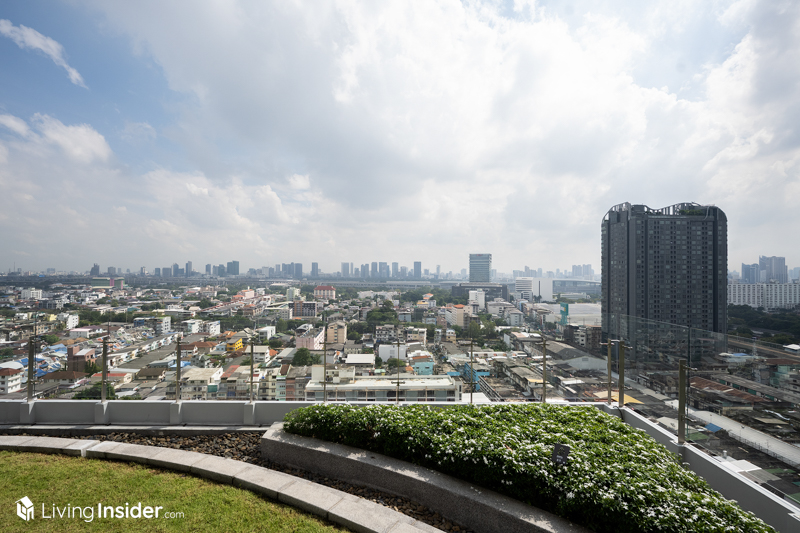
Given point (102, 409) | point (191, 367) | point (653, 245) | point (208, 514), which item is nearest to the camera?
point (208, 514)

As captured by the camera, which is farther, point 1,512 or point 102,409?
point 102,409

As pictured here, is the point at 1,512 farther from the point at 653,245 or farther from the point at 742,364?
the point at 653,245

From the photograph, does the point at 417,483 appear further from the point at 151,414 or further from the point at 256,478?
the point at 151,414

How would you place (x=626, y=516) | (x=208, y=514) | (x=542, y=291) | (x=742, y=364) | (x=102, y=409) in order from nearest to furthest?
(x=626, y=516) → (x=208, y=514) → (x=742, y=364) → (x=102, y=409) → (x=542, y=291)

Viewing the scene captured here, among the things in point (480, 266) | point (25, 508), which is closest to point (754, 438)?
point (25, 508)

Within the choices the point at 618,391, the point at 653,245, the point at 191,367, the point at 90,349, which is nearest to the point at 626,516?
the point at 618,391

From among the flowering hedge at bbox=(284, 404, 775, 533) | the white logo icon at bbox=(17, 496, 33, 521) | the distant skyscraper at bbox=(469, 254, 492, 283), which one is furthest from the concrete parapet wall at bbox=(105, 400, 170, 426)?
the distant skyscraper at bbox=(469, 254, 492, 283)
